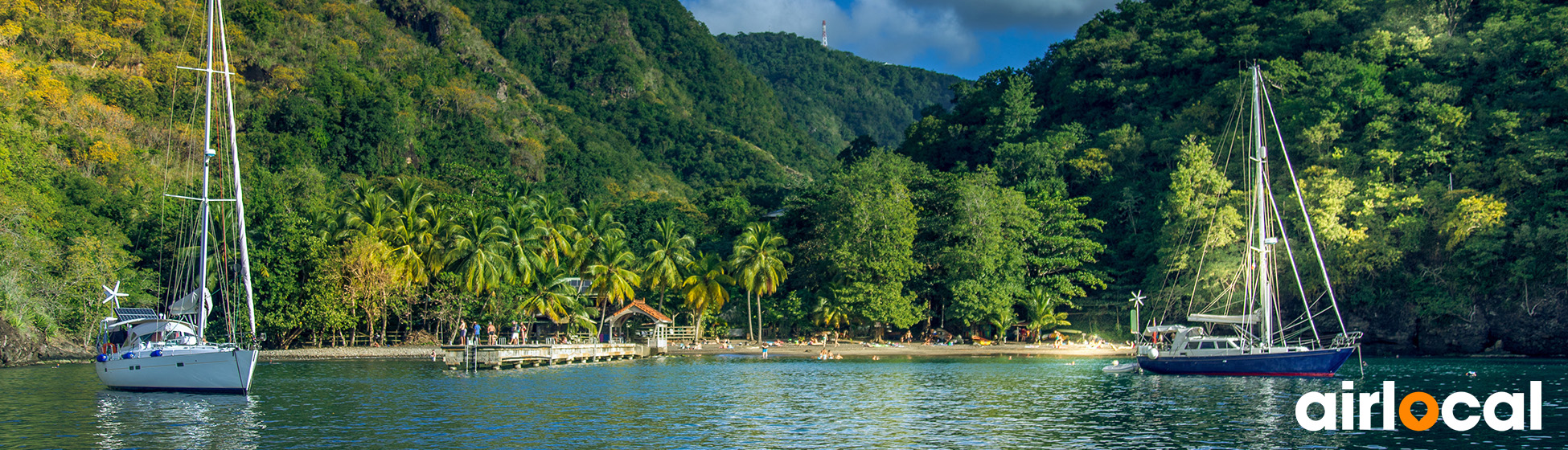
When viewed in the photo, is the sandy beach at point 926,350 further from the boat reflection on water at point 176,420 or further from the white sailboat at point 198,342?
the boat reflection on water at point 176,420

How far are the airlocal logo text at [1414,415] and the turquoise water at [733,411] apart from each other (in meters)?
0.52

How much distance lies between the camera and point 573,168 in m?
117

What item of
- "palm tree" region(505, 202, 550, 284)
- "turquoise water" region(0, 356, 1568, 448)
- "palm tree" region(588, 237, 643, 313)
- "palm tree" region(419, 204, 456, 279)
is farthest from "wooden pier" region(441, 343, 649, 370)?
"palm tree" region(419, 204, 456, 279)

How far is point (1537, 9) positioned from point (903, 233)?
4146 centimetres

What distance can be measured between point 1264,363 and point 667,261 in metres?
38.5

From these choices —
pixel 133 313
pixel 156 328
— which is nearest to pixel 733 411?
pixel 156 328

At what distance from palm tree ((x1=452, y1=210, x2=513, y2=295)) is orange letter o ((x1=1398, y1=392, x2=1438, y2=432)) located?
46235 mm

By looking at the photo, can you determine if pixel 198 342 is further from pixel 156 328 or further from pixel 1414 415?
pixel 1414 415

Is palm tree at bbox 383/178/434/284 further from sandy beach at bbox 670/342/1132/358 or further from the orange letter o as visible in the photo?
the orange letter o

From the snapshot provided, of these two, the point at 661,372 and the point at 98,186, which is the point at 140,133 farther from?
the point at 661,372

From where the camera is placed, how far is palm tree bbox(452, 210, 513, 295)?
60.3 m

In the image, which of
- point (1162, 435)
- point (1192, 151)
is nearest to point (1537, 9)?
point (1192, 151)

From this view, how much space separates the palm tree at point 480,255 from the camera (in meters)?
60.3

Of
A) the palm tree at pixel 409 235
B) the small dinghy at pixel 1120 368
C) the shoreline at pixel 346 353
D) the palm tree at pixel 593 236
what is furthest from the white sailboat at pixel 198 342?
the small dinghy at pixel 1120 368
